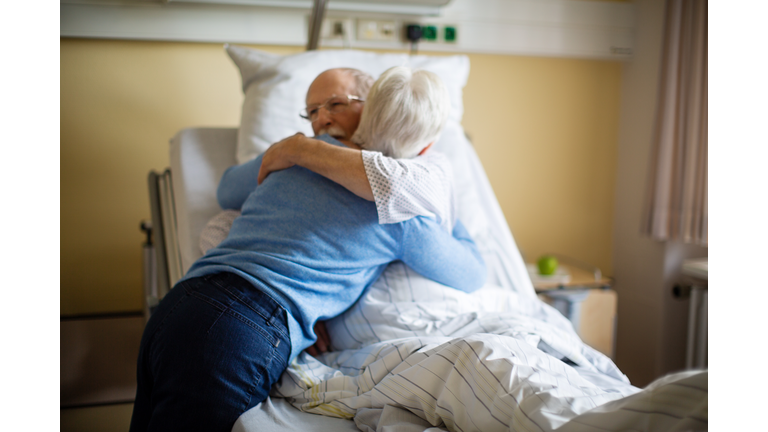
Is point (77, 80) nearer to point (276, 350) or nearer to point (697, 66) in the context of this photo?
point (276, 350)

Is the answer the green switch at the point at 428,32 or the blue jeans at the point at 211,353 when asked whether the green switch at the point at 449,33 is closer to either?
the green switch at the point at 428,32

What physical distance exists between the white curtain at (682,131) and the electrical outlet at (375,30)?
1.04m

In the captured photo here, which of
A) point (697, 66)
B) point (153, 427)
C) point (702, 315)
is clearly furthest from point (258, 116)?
point (702, 315)

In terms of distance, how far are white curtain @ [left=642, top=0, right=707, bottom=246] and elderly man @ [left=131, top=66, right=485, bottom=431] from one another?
1.27 meters

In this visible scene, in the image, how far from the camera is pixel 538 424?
1.98ft

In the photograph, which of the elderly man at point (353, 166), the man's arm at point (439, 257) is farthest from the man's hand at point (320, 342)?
the man's arm at point (439, 257)

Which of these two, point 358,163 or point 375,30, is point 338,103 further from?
point 375,30

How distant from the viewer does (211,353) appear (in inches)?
33.7

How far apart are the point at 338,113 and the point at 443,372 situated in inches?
24.6

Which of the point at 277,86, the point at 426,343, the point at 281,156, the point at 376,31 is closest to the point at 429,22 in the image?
the point at 376,31

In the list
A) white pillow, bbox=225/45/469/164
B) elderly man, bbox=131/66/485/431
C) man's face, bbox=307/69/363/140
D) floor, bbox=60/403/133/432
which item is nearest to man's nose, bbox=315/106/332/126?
man's face, bbox=307/69/363/140

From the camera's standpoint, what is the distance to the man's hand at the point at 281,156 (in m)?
1.02

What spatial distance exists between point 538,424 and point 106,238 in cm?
171

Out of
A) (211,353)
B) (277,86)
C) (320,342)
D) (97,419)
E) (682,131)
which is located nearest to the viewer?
(211,353)
